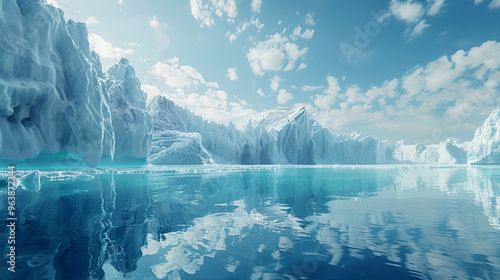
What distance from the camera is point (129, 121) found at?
4119 centimetres

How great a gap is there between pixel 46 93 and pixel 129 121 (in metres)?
20.8

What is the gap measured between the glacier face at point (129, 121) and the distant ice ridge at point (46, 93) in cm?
686

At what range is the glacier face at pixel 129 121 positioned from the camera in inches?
1586

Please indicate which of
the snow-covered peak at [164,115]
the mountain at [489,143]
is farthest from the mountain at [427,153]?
the snow-covered peak at [164,115]

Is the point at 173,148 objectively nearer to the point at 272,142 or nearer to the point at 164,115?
the point at 164,115

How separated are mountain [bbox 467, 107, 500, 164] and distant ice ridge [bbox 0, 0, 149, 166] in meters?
106

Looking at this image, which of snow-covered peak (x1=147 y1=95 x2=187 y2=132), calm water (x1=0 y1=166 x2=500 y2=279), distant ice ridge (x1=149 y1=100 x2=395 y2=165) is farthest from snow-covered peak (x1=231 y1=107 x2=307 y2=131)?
calm water (x1=0 y1=166 x2=500 y2=279)

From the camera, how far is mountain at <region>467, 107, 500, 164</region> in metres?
A: 72.8

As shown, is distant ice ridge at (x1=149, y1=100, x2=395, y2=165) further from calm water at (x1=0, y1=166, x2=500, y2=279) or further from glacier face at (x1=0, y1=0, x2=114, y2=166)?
calm water at (x1=0, y1=166, x2=500, y2=279)

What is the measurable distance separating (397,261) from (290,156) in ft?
292

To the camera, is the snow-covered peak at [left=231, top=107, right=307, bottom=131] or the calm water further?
the snow-covered peak at [left=231, top=107, right=307, bottom=131]

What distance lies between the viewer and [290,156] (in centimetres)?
9262

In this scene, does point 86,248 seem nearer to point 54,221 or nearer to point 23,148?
point 54,221

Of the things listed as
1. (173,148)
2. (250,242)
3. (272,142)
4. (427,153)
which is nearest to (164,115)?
(173,148)
